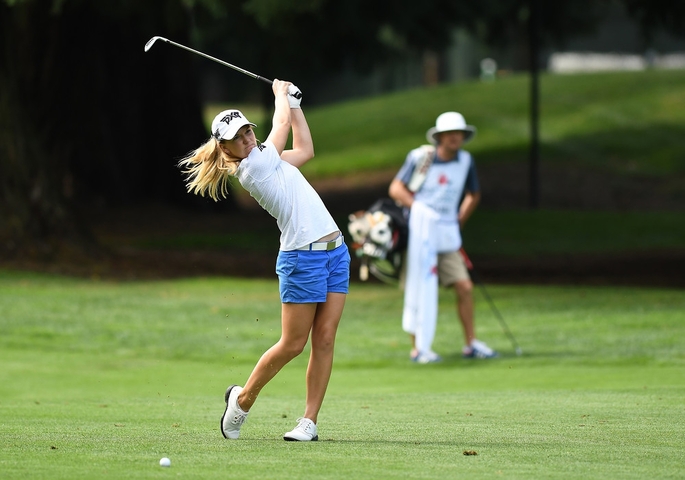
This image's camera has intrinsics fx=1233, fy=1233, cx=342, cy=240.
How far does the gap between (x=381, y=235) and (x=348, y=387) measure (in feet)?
6.62

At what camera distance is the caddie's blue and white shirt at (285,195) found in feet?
22.3

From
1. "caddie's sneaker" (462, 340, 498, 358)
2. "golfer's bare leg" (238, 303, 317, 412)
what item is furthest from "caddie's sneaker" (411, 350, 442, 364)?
"golfer's bare leg" (238, 303, 317, 412)

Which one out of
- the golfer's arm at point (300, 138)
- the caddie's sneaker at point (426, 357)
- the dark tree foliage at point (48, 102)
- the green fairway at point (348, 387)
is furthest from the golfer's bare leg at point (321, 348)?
the dark tree foliage at point (48, 102)

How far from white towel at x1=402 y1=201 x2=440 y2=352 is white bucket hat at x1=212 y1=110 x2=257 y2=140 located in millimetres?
5707

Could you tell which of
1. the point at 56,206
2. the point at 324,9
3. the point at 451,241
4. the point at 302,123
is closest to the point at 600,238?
the point at 324,9

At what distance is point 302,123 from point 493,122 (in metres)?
33.1

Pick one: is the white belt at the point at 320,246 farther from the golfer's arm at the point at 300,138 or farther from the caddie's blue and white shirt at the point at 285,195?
the golfer's arm at the point at 300,138

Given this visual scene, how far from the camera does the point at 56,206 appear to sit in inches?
786

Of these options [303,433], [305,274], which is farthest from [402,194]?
[303,433]

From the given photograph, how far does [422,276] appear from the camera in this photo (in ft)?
40.9

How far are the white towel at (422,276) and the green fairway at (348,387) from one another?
435mm

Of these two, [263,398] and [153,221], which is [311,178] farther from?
[263,398]

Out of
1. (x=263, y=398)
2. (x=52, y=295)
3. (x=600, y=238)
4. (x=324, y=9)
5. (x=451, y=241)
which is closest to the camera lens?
(x=263, y=398)

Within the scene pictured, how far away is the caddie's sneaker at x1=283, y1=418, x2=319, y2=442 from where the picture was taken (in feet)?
22.7
